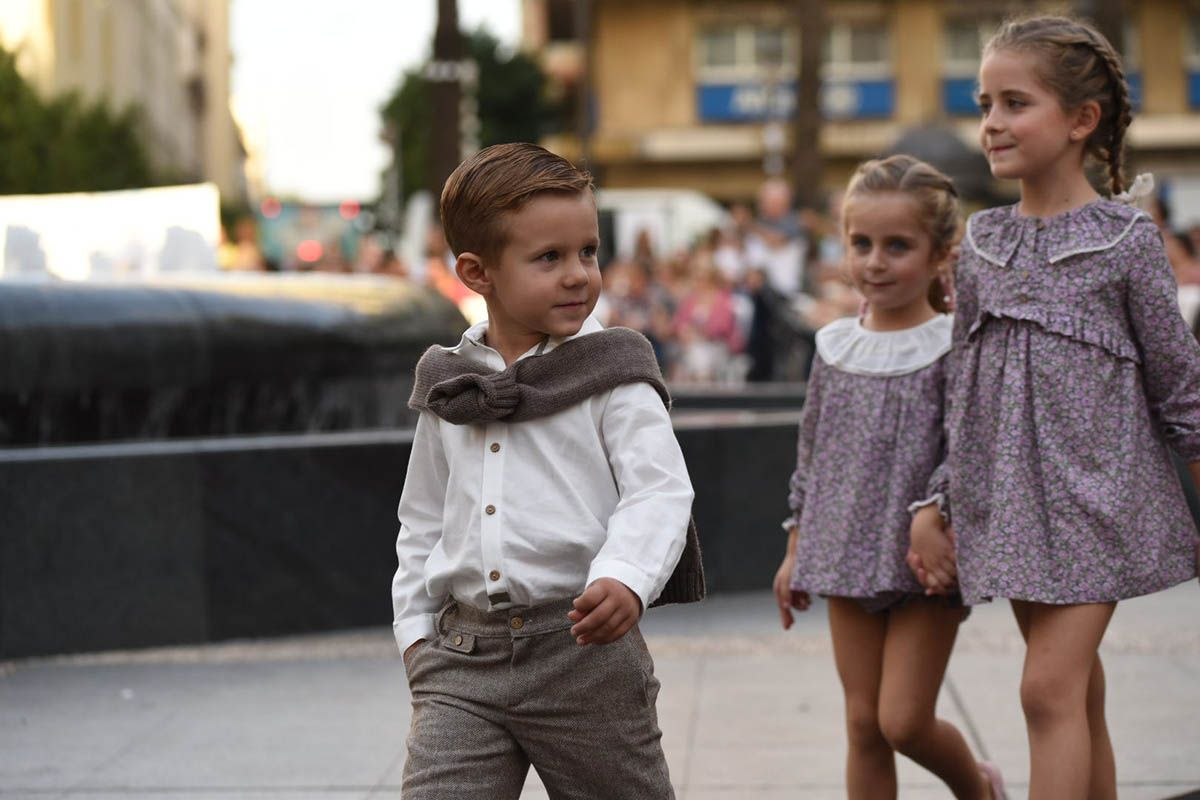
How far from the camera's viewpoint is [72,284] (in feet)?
23.9

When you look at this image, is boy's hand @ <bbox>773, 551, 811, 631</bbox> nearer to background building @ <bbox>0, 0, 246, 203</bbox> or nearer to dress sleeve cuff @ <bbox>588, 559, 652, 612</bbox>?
dress sleeve cuff @ <bbox>588, 559, 652, 612</bbox>

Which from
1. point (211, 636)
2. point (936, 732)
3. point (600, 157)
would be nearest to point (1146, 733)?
point (936, 732)

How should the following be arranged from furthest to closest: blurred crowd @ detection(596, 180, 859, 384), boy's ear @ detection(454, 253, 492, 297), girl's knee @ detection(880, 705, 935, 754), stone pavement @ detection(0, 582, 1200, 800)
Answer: blurred crowd @ detection(596, 180, 859, 384)
stone pavement @ detection(0, 582, 1200, 800)
girl's knee @ detection(880, 705, 935, 754)
boy's ear @ detection(454, 253, 492, 297)

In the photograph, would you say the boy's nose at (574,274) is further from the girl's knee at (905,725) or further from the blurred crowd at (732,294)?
the blurred crowd at (732,294)

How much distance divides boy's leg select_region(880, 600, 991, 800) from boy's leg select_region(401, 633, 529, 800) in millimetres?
1025

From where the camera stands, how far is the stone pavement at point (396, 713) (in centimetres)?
478

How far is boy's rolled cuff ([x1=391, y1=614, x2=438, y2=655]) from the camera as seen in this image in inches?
122

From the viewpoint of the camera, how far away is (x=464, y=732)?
2920 mm

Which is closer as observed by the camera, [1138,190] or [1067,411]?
[1067,411]

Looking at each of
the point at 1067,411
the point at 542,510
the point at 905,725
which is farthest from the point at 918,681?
the point at 542,510

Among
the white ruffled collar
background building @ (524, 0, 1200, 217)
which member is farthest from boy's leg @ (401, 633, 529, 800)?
background building @ (524, 0, 1200, 217)

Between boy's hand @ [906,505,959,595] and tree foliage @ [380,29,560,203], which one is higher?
tree foliage @ [380,29,560,203]

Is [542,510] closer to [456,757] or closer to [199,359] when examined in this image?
[456,757]

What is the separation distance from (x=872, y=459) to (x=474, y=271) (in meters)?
1.15
